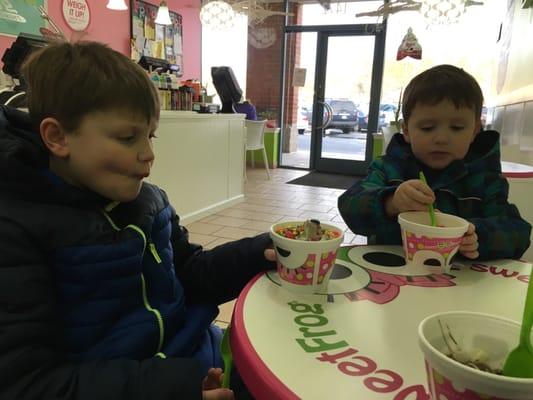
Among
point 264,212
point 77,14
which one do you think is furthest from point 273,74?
point 264,212

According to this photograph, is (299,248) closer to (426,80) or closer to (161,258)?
(161,258)

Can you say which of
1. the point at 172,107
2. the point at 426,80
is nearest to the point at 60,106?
the point at 426,80

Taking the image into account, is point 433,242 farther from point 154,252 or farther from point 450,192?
point 154,252

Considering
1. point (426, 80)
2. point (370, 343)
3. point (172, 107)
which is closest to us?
point (370, 343)

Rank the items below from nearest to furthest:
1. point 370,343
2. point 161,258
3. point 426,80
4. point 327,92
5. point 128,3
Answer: point 370,343 → point 161,258 → point 426,80 → point 128,3 → point 327,92

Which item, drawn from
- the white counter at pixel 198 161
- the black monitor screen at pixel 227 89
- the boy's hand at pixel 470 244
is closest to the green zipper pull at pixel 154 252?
the boy's hand at pixel 470 244

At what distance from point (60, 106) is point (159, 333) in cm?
42

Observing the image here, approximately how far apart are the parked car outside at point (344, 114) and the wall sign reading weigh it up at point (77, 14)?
3.55 meters

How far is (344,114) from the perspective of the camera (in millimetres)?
6758

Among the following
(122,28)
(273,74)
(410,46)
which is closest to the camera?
(122,28)

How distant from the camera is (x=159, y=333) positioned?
2.51ft

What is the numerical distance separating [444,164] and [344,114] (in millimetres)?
5843

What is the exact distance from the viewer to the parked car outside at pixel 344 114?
6.69 m

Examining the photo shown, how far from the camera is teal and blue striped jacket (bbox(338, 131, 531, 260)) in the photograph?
1.01m
